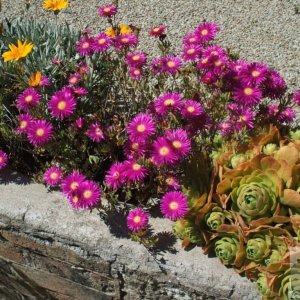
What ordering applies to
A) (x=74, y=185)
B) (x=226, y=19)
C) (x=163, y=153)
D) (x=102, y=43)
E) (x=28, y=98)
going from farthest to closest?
(x=226, y=19), (x=102, y=43), (x=28, y=98), (x=74, y=185), (x=163, y=153)

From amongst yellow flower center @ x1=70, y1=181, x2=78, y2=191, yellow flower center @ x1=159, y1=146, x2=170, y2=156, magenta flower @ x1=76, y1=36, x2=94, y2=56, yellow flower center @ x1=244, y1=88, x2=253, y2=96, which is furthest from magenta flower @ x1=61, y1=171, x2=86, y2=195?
yellow flower center @ x1=244, y1=88, x2=253, y2=96

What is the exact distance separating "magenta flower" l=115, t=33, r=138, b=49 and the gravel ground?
4.94 feet

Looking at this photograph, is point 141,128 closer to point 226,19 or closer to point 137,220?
point 137,220

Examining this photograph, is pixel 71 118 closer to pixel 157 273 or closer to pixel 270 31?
pixel 157 273

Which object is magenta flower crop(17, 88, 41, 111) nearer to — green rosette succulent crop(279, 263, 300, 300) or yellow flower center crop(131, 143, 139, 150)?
yellow flower center crop(131, 143, 139, 150)

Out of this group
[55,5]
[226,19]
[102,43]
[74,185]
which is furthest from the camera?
[226,19]

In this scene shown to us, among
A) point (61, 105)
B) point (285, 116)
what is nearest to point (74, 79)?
point (61, 105)

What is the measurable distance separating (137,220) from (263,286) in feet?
1.49

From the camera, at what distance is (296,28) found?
12.3 ft

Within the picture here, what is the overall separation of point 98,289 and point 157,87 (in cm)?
80

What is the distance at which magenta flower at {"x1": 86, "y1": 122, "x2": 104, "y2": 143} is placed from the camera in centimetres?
200

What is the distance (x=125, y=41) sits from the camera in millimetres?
2105

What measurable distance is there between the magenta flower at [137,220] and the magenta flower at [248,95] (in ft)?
1.71

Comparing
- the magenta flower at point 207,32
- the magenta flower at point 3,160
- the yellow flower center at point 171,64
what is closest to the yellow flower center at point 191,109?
the yellow flower center at point 171,64
